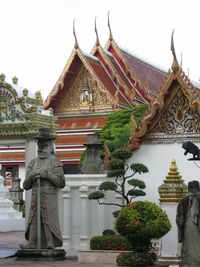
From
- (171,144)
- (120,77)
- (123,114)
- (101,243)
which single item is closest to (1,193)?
(123,114)

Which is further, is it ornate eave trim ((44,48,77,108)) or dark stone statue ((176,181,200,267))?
ornate eave trim ((44,48,77,108))

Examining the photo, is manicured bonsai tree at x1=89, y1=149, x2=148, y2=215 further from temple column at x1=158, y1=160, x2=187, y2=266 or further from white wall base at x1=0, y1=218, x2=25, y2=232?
white wall base at x1=0, y1=218, x2=25, y2=232

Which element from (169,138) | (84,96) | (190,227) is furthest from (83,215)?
(84,96)

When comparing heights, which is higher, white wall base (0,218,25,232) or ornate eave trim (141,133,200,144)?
ornate eave trim (141,133,200,144)

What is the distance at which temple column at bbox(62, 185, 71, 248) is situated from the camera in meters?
15.8

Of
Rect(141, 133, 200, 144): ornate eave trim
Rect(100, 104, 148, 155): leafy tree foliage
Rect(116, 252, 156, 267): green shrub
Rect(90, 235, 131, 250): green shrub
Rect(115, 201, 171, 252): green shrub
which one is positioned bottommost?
Rect(116, 252, 156, 267): green shrub

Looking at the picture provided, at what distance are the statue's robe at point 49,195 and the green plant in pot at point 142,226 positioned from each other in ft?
5.80

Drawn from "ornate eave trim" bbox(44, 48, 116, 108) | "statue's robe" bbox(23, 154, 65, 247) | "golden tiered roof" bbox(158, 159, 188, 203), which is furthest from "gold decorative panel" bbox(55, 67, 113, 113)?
"golden tiered roof" bbox(158, 159, 188, 203)

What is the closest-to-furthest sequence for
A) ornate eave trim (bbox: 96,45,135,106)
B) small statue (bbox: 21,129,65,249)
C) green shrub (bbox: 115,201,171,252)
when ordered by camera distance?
green shrub (bbox: 115,201,171,252), small statue (bbox: 21,129,65,249), ornate eave trim (bbox: 96,45,135,106)

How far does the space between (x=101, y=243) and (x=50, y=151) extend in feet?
6.19

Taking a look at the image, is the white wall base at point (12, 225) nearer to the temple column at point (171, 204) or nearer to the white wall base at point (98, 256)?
the white wall base at point (98, 256)

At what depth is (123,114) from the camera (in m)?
31.2

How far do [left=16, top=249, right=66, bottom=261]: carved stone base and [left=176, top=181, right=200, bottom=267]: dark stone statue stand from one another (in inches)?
150

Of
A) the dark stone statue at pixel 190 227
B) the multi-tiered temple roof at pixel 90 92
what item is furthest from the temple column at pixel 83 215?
the multi-tiered temple roof at pixel 90 92
